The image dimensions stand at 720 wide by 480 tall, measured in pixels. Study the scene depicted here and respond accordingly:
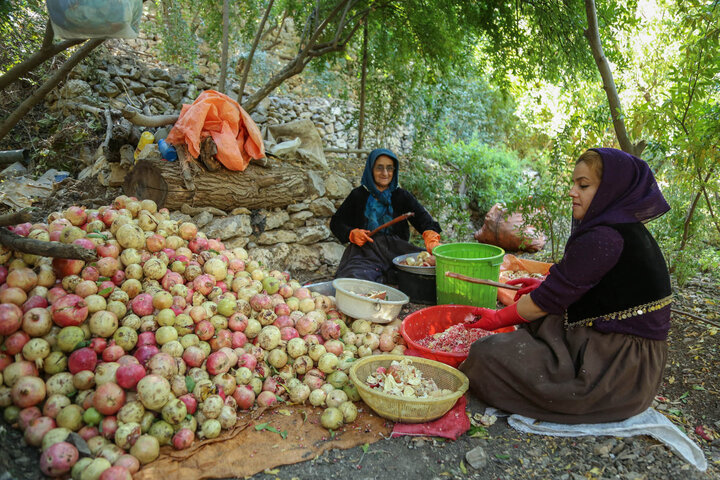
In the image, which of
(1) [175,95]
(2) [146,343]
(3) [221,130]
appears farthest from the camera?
(1) [175,95]

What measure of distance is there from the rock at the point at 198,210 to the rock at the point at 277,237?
1.55 feet

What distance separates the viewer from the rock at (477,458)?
6.27 ft

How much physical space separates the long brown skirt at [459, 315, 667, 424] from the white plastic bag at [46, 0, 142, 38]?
2306mm

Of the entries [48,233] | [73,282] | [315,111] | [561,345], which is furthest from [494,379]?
[315,111]

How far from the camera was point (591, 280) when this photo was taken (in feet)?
6.68

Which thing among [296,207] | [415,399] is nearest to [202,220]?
Answer: [296,207]

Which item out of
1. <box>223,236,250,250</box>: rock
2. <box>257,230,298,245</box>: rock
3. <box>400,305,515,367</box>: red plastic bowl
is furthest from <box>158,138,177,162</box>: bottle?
<box>400,305,515,367</box>: red plastic bowl

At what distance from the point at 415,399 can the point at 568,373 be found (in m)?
0.78

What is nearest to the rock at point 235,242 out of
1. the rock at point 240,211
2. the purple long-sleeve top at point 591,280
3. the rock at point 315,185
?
the rock at point 240,211

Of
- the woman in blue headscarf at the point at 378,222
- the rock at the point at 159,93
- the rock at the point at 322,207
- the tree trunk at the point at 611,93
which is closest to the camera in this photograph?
the tree trunk at the point at 611,93

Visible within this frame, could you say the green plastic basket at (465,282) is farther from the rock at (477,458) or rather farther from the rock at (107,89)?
the rock at (107,89)

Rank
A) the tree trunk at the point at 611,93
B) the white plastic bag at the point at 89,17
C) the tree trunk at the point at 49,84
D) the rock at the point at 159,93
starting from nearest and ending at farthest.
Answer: the white plastic bag at the point at 89,17 < the tree trunk at the point at 49,84 < the tree trunk at the point at 611,93 < the rock at the point at 159,93

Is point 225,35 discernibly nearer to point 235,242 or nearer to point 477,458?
point 235,242

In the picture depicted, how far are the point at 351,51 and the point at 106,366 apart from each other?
6.81m
